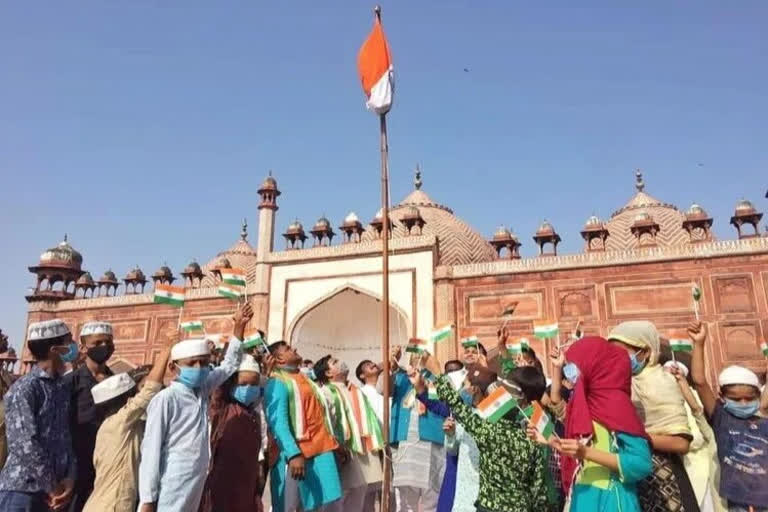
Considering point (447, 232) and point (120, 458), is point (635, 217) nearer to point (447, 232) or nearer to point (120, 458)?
point (447, 232)

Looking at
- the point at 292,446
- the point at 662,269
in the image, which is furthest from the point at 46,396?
the point at 662,269

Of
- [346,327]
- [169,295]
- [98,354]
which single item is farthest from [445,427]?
[346,327]

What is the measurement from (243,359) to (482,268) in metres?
11.8

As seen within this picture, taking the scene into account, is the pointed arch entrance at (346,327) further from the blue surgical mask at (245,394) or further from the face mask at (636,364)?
the face mask at (636,364)

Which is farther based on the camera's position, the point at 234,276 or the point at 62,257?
the point at 62,257

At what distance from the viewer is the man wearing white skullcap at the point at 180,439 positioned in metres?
2.50

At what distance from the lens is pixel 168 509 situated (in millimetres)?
2486

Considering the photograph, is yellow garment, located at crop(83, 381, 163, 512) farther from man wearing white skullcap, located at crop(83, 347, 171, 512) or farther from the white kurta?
the white kurta

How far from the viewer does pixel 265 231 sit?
17.1 m

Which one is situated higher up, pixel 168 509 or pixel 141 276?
pixel 141 276

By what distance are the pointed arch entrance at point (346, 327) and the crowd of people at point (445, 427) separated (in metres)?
11.4

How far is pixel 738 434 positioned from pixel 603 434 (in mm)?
1143

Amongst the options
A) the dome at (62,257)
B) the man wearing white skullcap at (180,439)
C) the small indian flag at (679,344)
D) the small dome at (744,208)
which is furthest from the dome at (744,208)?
the dome at (62,257)

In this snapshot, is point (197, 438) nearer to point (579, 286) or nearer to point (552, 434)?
point (552, 434)
